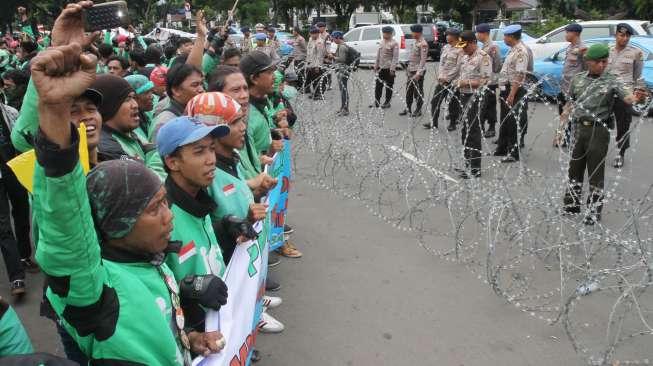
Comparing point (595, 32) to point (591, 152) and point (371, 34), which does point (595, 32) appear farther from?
point (371, 34)

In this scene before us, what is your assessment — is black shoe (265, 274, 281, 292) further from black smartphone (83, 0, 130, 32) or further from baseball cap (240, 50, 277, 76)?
black smartphone (83, 0, 130, 32)

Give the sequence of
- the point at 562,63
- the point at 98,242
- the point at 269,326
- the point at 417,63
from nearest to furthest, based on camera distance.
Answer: the point at 98,242 → the point at 269,326 → the point at 417,63 → the point at 562,63

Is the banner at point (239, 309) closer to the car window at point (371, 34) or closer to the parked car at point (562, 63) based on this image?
the parked car at point (562, 63)

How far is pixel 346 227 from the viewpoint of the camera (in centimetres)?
556

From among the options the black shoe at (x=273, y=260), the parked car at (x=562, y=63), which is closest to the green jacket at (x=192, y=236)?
the black shoe at (x=273, y=260)

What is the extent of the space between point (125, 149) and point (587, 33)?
13365 millimetres

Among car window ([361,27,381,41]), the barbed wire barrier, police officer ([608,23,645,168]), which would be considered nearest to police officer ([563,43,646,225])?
the barbed wire barrier

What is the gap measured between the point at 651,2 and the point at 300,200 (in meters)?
25.5

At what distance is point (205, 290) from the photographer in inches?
77.6

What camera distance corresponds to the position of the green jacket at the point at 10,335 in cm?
171

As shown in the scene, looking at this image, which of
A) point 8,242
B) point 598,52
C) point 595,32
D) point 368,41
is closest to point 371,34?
point 368,41

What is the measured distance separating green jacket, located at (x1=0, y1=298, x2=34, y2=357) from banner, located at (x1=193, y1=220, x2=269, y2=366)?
0.55m

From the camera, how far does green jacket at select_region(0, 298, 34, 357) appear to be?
5.61 ft

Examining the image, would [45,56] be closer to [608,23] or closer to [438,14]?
[608,23]
